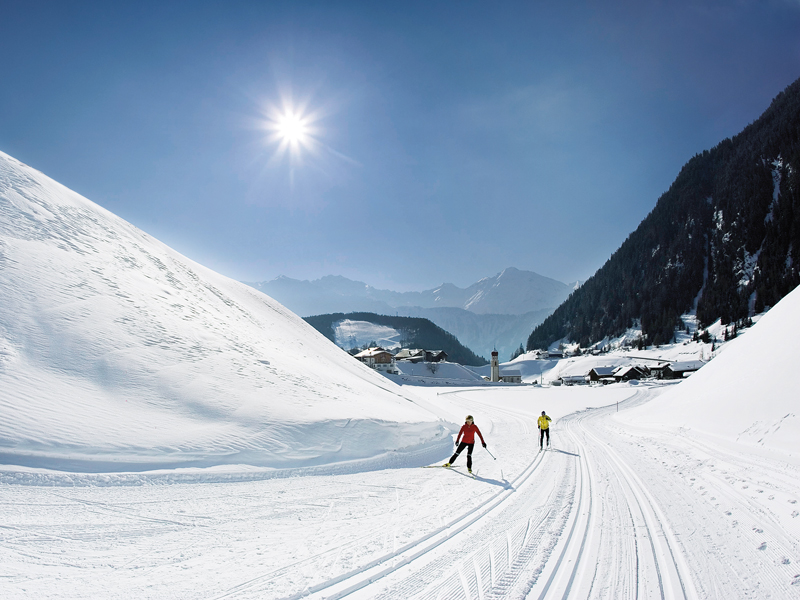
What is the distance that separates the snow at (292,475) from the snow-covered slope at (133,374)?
0.07 meters

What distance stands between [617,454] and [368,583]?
12975 millimetres

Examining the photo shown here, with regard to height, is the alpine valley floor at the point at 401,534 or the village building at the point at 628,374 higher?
the village building at the point at 628,374

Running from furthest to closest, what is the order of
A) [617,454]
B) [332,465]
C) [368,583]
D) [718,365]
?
[718,365] < [617,454] < [332,465] < [368,583]

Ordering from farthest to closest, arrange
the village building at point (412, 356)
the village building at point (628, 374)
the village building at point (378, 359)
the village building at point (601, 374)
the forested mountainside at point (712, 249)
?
1. the forested mountainside at point (712, 249)
2. the village building at point (412, 356)
3. the village building at point (378, 359)
4. the village building at point (601, 374)
5. the village building at point (628, 374)

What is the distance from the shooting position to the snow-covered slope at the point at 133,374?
9062 mm

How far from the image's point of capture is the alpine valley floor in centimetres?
470

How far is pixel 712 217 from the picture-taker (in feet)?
520

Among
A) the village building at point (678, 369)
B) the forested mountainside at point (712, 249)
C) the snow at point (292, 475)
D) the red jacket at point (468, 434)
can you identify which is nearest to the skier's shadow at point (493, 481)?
the snow at point (292, 475)

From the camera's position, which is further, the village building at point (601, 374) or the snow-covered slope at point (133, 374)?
the village building at point (601, 374)

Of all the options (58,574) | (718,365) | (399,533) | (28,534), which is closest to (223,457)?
(28,534)

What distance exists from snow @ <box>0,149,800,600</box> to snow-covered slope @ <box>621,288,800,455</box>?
0.12m

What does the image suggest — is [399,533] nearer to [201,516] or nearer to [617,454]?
[201,516]

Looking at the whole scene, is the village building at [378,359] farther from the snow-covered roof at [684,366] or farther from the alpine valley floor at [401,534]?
the alpine valley floor at [401,534]

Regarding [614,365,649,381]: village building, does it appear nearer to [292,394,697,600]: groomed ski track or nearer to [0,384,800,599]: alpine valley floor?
[0,384,800,599]: alpine valley floor
